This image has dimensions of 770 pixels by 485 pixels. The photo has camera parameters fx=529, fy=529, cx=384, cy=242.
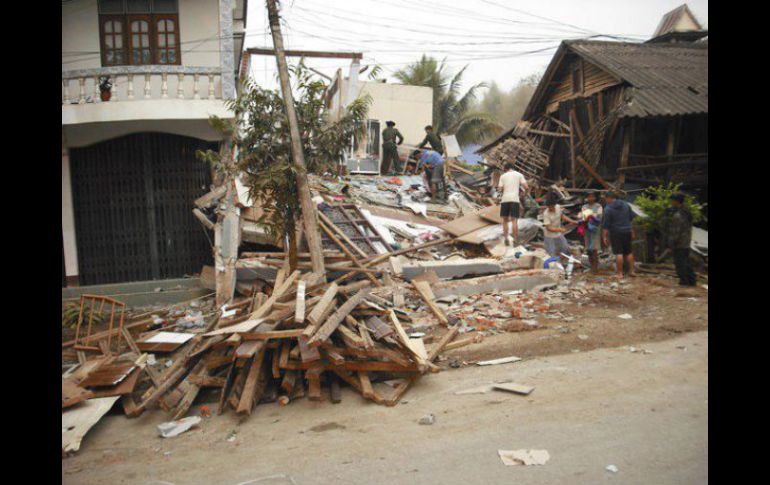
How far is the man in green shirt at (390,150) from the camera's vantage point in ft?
55.9

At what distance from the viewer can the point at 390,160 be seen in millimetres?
17594

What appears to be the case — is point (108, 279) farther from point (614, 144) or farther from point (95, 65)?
point (614, 144)

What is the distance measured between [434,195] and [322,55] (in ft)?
18.0

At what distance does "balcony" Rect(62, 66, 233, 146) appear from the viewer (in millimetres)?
10117

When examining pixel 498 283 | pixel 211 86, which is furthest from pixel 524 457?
pixel 211 86

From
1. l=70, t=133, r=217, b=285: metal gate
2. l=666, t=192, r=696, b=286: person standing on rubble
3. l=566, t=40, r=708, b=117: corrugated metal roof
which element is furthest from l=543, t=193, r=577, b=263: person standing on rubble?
l=70, t=133, r=217, b=285: metal gate

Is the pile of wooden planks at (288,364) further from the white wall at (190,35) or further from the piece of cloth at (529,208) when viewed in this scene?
the piece of cloth at (529,208)

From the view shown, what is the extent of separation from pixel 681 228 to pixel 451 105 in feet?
76.2

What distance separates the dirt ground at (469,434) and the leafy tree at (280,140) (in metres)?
3.10

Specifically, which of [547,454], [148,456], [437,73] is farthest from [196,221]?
[437,73]

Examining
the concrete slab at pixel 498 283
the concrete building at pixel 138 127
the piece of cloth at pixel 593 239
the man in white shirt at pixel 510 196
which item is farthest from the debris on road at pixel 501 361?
the concrete building at pixel 138 127

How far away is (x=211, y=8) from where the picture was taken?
1080 centimetres

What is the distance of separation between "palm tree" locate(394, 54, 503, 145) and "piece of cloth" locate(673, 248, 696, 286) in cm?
2112

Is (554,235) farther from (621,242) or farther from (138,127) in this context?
(138,127)
